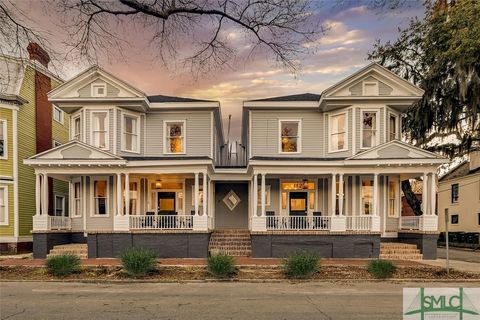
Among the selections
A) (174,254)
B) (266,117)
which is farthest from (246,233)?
(266,117)

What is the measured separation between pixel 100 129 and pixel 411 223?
16.0m

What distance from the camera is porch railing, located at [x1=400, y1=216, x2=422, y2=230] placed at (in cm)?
1816

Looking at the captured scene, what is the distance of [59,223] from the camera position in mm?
18562

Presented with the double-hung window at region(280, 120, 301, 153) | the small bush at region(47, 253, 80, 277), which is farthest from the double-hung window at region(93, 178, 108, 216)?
the double-hung window at region(280, 120, 301, 153)

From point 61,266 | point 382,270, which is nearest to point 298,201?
point 382,270

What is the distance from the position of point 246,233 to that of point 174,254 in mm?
4362

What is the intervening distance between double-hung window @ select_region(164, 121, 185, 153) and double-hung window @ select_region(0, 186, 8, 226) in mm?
8758

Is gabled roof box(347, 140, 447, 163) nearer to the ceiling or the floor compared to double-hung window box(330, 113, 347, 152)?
→ nearer to the floor

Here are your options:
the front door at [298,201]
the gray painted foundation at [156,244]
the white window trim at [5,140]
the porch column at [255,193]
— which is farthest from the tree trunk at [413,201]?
the white window trim at [5,140]

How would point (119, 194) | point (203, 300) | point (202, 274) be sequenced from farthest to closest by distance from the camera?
point (119, 194) < point (202, 274) < point (203, 300)

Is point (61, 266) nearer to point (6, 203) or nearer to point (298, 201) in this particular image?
point (6, 203)

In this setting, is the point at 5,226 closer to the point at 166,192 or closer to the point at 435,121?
the point at 166,192

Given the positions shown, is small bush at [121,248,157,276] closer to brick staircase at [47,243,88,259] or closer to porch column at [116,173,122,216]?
porch column at [116,173,122,216]

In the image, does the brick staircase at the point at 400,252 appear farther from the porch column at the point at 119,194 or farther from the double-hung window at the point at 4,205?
the double-hung window at the point at 4,205
